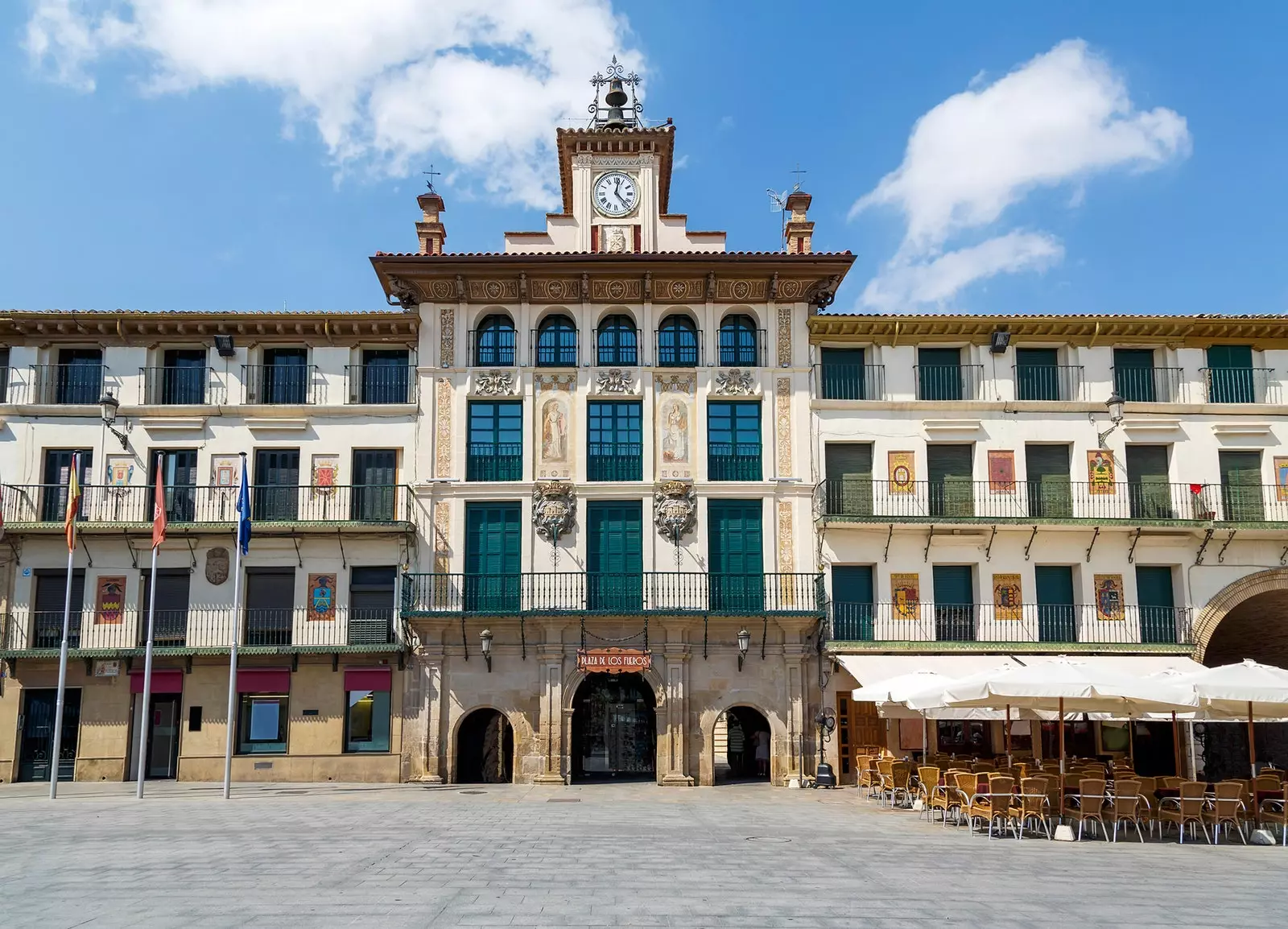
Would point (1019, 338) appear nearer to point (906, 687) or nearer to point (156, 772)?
point (906, 687)

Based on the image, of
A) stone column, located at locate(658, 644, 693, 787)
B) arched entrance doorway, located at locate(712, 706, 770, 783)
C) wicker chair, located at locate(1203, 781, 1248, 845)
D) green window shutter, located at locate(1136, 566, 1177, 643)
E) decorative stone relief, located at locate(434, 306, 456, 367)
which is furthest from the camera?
arched entrance doorway, located at locate(712, 706, 770, 783)

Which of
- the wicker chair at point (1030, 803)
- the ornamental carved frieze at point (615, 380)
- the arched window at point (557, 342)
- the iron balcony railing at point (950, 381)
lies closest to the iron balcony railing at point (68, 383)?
the arched window at point (557, 342)

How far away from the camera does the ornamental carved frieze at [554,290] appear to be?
27.4 m

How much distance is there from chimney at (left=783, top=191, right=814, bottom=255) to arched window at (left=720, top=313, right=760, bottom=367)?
2.36 meters

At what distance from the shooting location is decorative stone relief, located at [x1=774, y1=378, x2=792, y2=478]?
1059 inches

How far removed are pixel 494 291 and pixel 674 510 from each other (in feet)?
22.9

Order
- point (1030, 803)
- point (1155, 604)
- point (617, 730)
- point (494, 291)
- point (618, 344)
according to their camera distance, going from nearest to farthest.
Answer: point (1030, 803), point (1155, 604), point (494, 291), point (618, 344), point (617, 730)

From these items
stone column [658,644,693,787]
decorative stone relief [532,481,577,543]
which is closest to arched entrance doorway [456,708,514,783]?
stone column [658,644,693,787]

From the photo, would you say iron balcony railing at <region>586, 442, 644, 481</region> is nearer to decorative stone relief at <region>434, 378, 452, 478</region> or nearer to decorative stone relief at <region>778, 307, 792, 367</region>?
decorative stone relief at <region>434, 378, 452, 478</region>

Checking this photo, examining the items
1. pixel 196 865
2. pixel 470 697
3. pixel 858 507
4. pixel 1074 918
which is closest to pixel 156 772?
pixel 470 697

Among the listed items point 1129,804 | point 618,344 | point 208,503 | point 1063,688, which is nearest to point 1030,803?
point 1129,804

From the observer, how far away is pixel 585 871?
12961 millimetres

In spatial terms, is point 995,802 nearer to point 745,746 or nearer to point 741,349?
point 745,746

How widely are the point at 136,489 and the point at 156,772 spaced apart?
6739mm
